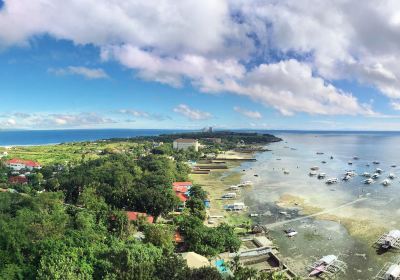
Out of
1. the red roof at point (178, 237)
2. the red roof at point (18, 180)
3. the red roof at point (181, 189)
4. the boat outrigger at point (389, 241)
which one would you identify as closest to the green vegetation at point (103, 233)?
the red roof at point (178, 237)

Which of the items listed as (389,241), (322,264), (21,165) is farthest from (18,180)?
(389,241)

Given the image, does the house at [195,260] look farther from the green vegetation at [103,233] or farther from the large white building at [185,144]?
the large white building at [185,144]

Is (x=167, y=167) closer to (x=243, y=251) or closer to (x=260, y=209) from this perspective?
(x=260, y=209)

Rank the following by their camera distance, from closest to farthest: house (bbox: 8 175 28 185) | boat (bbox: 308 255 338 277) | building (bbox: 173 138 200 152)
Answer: boat (bbox: 308 255 338 277) → house (bbox: 8 175 28 185) → building (bbox: 173 138 200 152)

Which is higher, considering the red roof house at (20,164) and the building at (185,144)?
the building at (185,144)

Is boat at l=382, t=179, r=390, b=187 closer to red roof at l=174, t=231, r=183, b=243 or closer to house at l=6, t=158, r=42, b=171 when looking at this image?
red roof at l=174, t=231, r=183, b=243

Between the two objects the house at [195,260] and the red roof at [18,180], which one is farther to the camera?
the red roof at [18,180]

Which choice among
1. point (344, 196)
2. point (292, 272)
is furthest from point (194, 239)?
point (344, 196)

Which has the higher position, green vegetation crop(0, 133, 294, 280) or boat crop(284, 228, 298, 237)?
green vegetation crop(0, 133, 294, 280)

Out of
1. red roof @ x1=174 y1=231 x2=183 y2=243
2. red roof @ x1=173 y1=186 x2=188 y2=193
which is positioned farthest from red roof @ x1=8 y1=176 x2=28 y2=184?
red roof @ x1=174 y1=231 x2=183 y2=243
